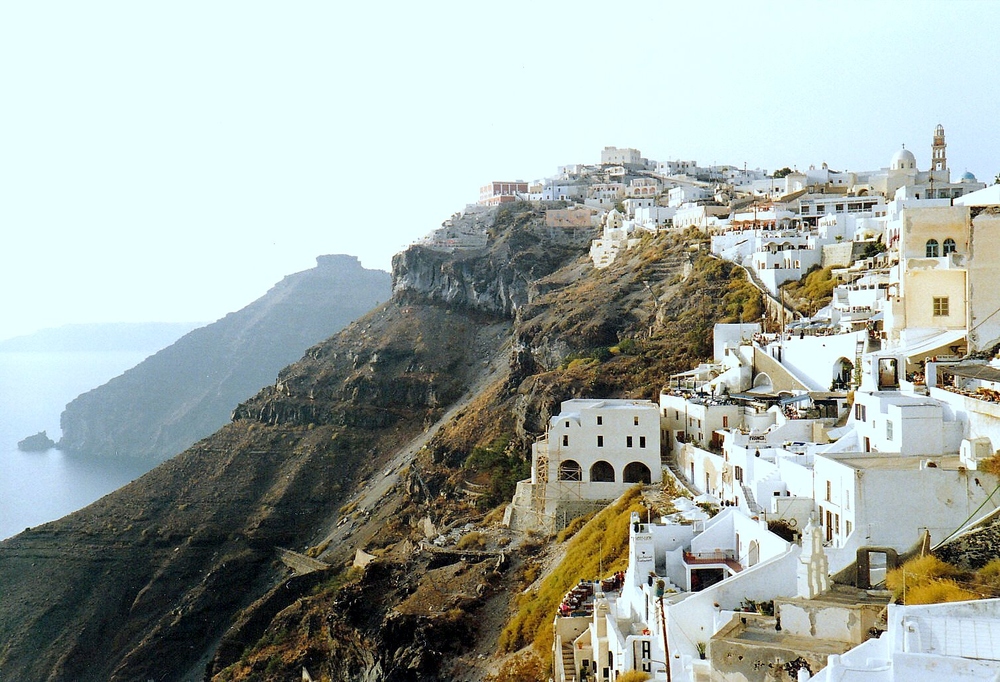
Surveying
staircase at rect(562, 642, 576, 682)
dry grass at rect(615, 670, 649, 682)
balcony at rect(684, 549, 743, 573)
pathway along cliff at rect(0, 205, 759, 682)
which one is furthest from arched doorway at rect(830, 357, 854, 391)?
dry grass at rect(615, 670, 649, 682)

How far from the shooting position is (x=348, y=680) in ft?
90.2

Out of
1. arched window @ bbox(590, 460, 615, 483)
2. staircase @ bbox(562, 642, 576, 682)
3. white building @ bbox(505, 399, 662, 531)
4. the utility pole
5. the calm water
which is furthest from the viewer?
the calm water

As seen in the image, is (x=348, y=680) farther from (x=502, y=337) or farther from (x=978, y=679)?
(x=502, y=337)

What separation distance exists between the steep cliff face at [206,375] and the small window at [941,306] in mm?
102638

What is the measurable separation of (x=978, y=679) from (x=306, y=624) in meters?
31.1

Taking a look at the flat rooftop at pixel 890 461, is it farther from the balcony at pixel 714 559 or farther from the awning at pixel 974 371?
the balcony at pixel 714 559

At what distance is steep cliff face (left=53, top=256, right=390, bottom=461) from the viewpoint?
116688mm

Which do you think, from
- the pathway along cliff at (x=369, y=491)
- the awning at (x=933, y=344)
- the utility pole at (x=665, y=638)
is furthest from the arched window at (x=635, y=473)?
the utility pole at (x=665, y=638)

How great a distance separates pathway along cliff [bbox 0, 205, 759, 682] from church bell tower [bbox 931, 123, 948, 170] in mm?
14775

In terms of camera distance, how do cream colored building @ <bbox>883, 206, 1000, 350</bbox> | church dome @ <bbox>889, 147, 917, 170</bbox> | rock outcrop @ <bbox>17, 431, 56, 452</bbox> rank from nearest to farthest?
cream colored building @ <bbox>883, 206, 1000, 350</bbox> < church dome @ <bbox>889, 147, 917, 170</bbox> < rock outcrop @ <bbox>17, 431, 56, 452</bbox>

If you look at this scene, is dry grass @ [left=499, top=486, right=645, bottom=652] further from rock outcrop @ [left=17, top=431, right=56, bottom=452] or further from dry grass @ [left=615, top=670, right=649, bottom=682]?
rock outcrop @ [left=17, top=431, right=56, bottom=452]

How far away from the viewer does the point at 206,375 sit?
122m

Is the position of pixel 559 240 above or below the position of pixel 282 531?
above

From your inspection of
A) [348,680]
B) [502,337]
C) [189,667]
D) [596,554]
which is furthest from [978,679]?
[502,337]
